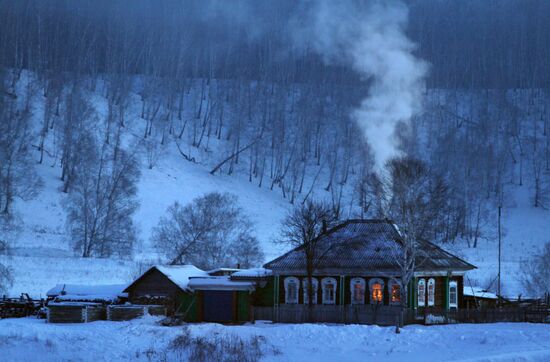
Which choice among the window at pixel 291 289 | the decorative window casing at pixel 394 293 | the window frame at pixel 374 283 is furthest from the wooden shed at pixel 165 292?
the decorative window casing at pixel 394 293

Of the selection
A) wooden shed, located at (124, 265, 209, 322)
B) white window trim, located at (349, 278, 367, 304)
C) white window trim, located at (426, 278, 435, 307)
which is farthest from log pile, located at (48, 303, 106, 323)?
white window trim, located at (426, 278, 435, 307)

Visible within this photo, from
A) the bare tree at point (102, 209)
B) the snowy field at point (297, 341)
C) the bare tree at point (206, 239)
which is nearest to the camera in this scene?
the snowy field at point (297, 341)

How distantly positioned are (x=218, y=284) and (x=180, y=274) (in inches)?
133

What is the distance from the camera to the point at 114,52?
10638cm

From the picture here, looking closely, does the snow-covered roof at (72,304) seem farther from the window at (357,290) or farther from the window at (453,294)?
the window at (453,294)

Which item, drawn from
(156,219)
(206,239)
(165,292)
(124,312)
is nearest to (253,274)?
(165,292)

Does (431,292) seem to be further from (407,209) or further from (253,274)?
(253,274)

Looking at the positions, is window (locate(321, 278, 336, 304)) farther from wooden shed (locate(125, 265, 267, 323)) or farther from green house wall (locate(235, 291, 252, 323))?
green house wall (locate(235, 291, 252, 323))

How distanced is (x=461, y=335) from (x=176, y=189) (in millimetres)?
49199

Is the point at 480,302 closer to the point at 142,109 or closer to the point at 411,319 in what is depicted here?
the point at 411,319

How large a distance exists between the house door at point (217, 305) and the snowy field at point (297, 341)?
627 cm

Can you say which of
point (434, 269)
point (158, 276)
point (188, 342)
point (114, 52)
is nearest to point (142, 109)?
point (114, 52)

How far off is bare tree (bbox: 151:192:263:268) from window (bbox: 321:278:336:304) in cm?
1952

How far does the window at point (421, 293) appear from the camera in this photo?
39.1 metres
